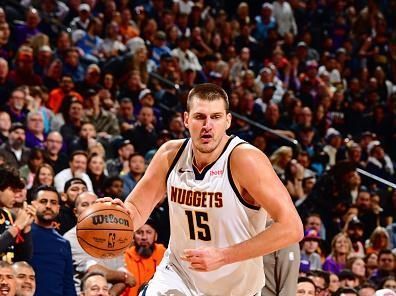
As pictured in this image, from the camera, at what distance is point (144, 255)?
28.5 ft

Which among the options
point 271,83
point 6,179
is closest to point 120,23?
point 271,83

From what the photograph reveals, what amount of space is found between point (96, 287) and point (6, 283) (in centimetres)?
82

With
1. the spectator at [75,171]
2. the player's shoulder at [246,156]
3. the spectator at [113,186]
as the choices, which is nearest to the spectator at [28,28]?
the spectator at [75,171]

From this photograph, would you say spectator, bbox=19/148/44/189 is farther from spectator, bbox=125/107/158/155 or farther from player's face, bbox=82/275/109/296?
player's face, bbox=82/275/109/296

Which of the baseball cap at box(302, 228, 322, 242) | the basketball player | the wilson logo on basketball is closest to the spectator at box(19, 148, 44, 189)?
the baseball cap at box(302, 228, 322, 242)

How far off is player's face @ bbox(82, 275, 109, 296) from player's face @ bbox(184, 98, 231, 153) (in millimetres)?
2775

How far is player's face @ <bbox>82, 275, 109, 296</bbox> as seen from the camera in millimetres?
7324

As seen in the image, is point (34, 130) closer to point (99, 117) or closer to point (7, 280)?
point (99, 117)

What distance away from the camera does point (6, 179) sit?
7.80 meters

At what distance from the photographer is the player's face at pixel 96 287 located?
24.0 ft

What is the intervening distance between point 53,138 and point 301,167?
3753 mm

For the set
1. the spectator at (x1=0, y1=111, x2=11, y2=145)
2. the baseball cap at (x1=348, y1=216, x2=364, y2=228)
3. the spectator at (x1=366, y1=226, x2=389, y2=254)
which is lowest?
the spectator at (x1=366, y1=226, x2=389, y2=254)

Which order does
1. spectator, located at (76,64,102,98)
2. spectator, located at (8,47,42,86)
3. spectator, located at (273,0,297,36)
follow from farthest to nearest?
1. spectator, located at (273,0,297,36)
2. spectator, located at (76,64,102,98)
3. spectator, located at (8,47,42,86)

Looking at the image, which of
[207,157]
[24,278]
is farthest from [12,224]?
[207,157]
